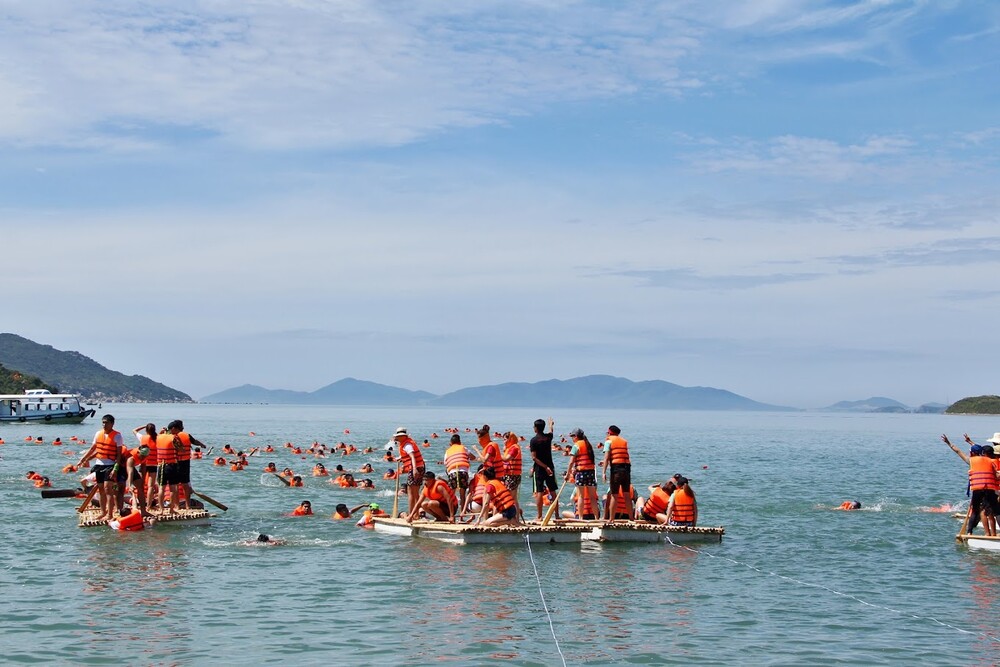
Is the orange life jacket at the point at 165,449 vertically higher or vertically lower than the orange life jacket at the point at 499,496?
higher

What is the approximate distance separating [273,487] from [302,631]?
1012 inches

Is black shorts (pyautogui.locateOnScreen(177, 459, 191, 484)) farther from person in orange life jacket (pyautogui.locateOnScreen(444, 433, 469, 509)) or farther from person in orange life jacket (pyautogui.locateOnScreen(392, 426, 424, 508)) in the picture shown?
person in orange life jacket (pyautogui.locateOnScreen(444, 433, 469, 509))

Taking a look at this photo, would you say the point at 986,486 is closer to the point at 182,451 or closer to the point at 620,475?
the point at 620,475

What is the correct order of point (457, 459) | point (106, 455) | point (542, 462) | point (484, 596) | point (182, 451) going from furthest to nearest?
point (182, 451), point (542, 462), point (457, 459), point (106, 455), point (484, 596)

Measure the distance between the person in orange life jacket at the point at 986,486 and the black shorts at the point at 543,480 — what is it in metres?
9.71

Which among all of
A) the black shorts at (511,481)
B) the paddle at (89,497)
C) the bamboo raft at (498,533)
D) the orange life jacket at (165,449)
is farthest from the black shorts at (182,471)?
the black shorts at (511,481)

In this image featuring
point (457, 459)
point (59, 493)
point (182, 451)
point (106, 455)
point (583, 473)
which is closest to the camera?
point (106, 455)

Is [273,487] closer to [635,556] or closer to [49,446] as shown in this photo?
[635,556]

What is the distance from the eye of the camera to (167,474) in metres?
26.7

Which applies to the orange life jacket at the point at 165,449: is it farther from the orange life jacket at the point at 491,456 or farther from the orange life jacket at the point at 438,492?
the orange life jacket at the point at 491,456

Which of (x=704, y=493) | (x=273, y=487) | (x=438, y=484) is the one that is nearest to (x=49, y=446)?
(x=273, y=487)

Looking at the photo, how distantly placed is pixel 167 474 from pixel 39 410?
7914 cm

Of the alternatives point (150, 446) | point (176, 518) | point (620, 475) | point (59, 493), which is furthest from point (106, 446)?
point (620, 475)

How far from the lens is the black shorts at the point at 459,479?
25.9m
